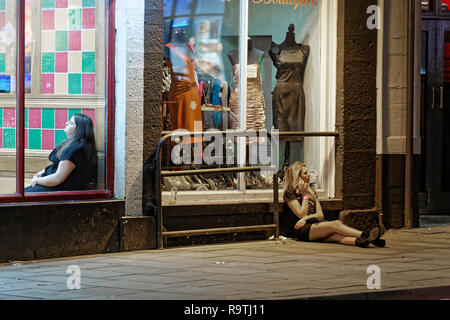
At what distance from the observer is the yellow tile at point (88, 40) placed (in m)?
10.8

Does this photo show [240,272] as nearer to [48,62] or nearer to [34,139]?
[34,139]

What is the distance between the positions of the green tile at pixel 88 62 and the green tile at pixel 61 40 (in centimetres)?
24

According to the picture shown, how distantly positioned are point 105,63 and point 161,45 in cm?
72

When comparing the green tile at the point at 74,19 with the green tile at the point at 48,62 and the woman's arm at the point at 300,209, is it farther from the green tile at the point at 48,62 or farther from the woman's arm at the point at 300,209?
the woman's arm at the point at 300,209

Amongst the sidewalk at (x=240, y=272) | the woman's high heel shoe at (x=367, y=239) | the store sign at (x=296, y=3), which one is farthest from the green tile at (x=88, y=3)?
the woman's high heel shoe at (x=367, y=239)

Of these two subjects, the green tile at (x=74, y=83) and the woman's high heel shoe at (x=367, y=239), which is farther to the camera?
the woman's high heel shoe at (x=367, y=239)

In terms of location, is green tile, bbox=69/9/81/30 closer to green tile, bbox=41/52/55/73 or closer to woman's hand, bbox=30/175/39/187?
green tile, bbox=41/52/55/73

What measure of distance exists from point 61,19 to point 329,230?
3997 millimetres

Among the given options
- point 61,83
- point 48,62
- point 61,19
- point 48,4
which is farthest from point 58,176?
point 48,4

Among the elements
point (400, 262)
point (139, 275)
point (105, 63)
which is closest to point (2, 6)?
point (105, 63)

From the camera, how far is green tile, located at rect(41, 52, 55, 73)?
10.6m

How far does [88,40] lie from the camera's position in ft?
35.7

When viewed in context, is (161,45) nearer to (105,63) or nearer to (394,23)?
(105,63)
